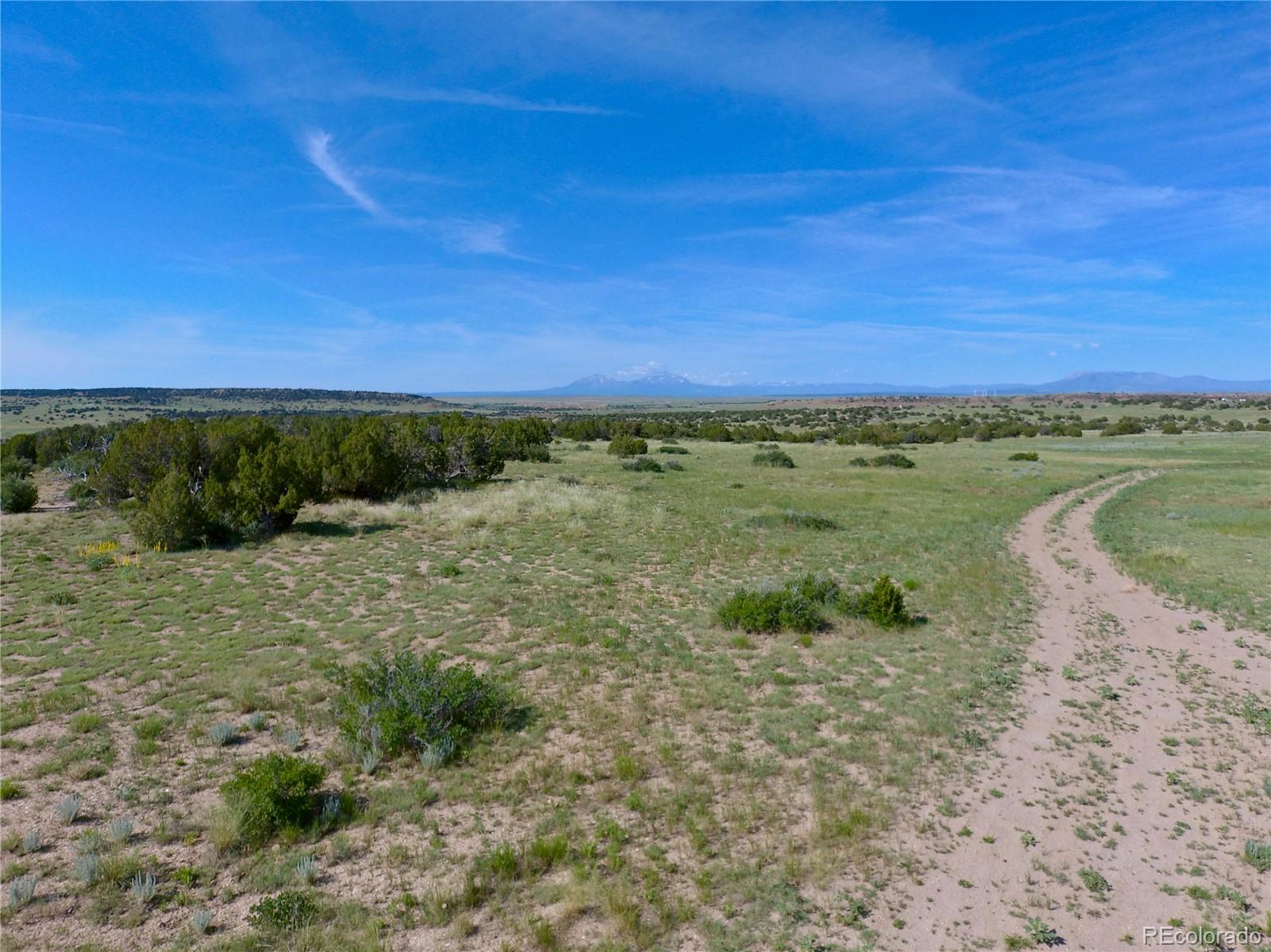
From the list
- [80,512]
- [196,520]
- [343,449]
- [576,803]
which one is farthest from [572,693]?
[80,512]

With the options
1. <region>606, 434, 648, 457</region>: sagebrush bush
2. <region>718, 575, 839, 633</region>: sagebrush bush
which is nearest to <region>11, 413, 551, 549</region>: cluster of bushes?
<region>606, 434, 648, 457</region>: sagebrush bush

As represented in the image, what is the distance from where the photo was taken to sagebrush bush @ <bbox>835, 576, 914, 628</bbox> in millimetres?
13047

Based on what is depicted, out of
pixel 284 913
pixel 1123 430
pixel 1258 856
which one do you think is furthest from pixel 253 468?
pixel 1123 430

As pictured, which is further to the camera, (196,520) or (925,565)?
(196,520)

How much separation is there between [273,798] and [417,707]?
79.8 inches

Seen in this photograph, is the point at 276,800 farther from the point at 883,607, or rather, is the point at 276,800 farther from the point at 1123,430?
the point at 1123,430

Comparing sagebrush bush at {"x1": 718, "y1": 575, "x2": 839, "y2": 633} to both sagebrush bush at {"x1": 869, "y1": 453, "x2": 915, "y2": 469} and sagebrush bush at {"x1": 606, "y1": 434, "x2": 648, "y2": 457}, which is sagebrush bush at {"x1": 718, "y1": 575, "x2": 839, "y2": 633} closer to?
sagebrush bush at {"x1": 869, "y1": 453, "x2": 915, "y2": 469}

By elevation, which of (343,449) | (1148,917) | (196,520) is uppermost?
(343,449)

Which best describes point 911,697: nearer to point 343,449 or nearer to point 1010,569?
point 1010,569

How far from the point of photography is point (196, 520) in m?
20.2

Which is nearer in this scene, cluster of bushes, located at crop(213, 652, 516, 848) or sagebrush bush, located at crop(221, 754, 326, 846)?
sagebrush bush, located at crop(221, 754, 326, 846)

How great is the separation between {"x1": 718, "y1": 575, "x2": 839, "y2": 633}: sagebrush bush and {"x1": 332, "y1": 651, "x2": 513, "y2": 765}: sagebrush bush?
17.6 feet

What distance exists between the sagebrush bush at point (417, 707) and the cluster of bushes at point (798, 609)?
547cm

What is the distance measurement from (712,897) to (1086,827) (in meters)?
4.35
